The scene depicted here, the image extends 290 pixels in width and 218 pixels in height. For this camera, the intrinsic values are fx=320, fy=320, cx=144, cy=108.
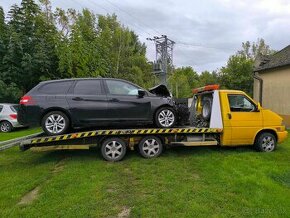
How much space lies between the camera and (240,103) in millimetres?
9586

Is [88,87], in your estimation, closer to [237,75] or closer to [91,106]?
[91,106]

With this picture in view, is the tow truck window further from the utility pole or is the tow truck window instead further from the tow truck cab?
the utility pole

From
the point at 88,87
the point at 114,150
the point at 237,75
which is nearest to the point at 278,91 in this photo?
the point at 114,150

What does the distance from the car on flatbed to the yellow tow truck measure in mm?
326

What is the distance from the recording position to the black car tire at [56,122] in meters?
8.23

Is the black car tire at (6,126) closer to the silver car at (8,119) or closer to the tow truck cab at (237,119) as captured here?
the silver car at (8,119)

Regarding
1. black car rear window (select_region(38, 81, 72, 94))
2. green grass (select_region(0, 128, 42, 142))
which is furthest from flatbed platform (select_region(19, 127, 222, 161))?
green grass (select_region(0, 128, 42, 142))

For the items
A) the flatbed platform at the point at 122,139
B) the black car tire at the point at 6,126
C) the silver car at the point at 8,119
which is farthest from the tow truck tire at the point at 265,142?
the black car tire at the point at 6,126

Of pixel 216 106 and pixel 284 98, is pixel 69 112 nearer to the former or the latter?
pixel 216 106

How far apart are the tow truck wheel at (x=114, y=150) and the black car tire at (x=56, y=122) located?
45.2 inches

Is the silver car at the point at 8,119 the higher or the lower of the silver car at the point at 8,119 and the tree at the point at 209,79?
the lower

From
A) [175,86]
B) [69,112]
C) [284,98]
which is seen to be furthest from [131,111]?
[175,86]

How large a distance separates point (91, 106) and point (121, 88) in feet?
3.24

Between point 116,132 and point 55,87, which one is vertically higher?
point 55,87
